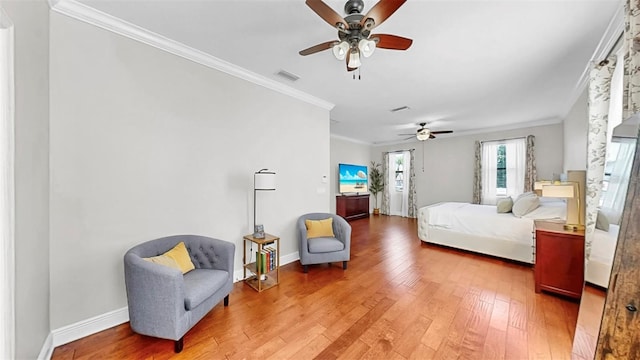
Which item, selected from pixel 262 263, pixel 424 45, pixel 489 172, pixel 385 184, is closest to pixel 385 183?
pixel 385 184

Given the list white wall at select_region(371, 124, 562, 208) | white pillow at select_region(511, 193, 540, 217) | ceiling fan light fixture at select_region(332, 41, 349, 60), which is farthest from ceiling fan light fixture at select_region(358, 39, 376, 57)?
white wall at select_region(371, 124, 562, 208)

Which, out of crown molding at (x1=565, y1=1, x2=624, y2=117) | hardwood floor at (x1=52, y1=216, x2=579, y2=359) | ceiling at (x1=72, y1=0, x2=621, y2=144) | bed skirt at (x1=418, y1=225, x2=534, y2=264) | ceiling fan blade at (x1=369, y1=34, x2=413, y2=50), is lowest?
hardwood floor at (x1=52, y1=216, x2=579, y2=359)

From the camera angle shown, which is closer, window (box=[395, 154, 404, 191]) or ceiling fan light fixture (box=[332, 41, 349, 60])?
ceiling fan light fixture (box=[332, 41, 349, 60])

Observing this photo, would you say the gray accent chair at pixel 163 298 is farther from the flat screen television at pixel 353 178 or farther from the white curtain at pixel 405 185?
the white curtain at pixel 405 185

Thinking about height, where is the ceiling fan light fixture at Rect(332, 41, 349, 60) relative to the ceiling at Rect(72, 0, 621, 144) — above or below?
below

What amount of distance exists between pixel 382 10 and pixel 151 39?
2233 mm

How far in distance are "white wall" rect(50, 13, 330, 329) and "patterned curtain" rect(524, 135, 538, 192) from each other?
242 inches

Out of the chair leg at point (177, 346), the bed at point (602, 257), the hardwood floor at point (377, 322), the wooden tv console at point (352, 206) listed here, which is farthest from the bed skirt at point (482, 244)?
the chair leg at point (177, 346)

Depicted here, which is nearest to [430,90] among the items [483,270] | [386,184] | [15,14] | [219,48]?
[483,270]

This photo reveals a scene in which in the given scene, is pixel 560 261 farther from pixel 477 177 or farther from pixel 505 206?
pixel 477 177

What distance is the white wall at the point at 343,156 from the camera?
7.08 meters

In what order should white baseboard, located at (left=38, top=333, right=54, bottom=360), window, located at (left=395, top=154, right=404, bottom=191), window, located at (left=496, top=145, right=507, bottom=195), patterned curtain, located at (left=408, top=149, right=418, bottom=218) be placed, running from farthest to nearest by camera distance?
window, located at (left=395, top=154, right=404, bottom=191)
patterned curtain, located at (left=408, top=149, right=418, bottom=218)
window, located at (left=496, top=145, right=507, bottom=195)
white baseboard, located at (left=38, top=333, right=54, bottom=360)

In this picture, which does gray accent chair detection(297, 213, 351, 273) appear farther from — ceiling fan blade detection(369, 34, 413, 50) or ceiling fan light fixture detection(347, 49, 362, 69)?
ceiling fan blade detection(369, 34, 413, 50)

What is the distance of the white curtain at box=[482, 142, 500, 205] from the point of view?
606cm
